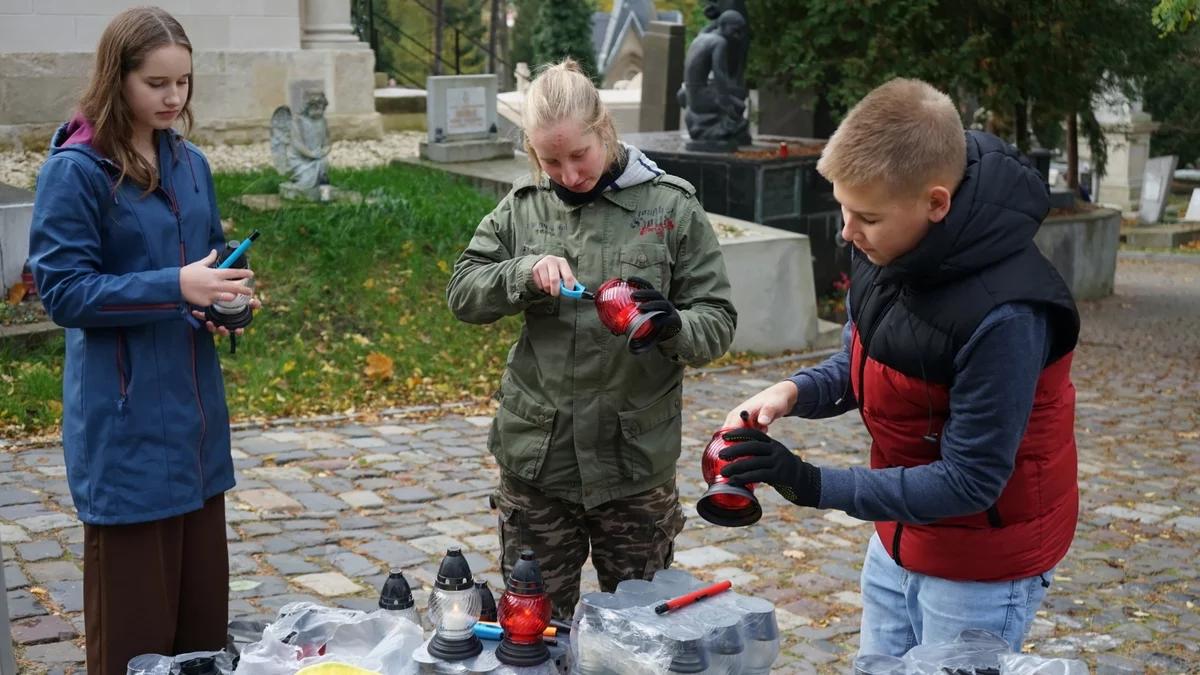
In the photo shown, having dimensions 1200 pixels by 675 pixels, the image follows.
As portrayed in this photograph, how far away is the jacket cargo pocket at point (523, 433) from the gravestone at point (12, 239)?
621 centimetres

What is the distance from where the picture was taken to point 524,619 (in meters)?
2.65

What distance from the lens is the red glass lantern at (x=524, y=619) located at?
2.62 m

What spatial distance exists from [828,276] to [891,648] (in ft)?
31.2

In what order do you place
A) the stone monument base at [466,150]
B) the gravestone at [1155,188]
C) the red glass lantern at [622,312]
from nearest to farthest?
the red glass lantern at [622,312]
the stone monument base at [466,150]
the gravestone at [1155,188]

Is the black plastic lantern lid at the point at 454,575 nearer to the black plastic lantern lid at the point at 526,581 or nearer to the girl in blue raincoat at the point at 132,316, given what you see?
the black plastic lantern lid at the point at 526,581

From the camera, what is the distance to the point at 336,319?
9.25 metres

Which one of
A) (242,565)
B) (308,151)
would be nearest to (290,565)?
(242,565)

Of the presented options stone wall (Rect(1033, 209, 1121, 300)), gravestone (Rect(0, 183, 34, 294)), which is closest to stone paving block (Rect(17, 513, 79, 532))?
gravestone (Rect(0, 183, 34, 294))

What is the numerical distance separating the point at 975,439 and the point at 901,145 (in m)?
0.54

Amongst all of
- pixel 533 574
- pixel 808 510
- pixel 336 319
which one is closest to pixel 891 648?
pixel 533 574

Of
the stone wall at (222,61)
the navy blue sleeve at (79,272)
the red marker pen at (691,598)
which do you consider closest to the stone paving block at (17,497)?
the navy blue sleeve at (79,272)

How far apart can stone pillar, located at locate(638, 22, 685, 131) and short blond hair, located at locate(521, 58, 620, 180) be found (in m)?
15.3

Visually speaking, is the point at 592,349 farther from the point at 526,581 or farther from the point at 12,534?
the point at 12,534

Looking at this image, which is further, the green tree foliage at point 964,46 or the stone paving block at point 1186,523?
the green tree foliage at point 964,46
